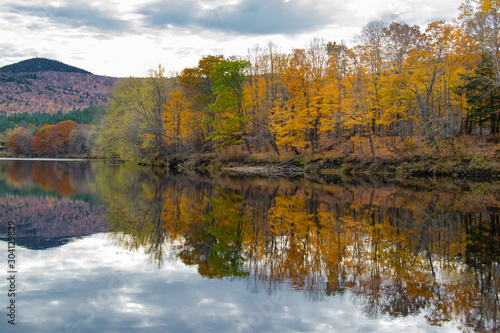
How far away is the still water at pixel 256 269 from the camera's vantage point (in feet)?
19.4

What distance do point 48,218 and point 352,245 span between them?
37.5 feet

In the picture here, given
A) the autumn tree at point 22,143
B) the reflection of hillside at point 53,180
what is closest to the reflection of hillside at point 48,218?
the reflection of hillside at point 53,180

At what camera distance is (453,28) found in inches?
1251


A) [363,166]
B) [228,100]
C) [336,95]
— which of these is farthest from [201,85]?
[363,166]

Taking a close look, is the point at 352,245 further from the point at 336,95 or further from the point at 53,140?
the point at 53,140

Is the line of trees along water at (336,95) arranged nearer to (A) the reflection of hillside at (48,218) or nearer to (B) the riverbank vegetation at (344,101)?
(B) the riverbank vegetation at (344,101)

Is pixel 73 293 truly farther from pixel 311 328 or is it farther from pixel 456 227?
pixel 456 227

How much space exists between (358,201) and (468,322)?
13070mm

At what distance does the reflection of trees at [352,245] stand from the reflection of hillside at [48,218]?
1.05 meters

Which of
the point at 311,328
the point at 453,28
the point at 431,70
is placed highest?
the point at 453,28

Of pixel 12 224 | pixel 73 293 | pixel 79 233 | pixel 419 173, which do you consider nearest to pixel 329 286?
pixel 73 293

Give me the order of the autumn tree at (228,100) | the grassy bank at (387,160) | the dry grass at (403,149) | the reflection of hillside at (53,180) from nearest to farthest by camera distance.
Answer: the reflection of hillside at (53,180)
the grassy bank at (387,160)
the dry grass at (403,149)
the autumn tree at (228,100)

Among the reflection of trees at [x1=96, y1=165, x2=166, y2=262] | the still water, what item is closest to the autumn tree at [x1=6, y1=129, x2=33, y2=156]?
the reflection of trees at [x1=96, y1=165, x2=166, y2=262]

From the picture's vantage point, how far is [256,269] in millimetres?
8281
